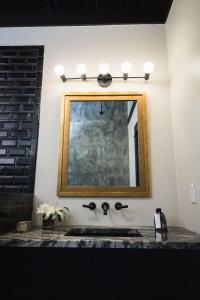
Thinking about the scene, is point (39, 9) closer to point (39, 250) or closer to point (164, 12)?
point (164, 12)

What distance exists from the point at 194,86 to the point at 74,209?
1059 millimetres

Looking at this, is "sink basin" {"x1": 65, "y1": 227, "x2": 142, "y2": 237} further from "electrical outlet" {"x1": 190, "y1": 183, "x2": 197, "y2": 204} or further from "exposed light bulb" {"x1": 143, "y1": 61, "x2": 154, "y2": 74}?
"exposed light bulb" {"x1": 143, "y1": 61, "x2": 154, "y2": 74}

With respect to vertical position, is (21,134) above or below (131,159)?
above

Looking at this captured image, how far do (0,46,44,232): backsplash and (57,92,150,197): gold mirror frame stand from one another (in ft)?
0.67

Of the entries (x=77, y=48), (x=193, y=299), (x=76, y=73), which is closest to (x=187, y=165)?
(x=193, y=299)

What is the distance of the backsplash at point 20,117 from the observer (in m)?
1.56

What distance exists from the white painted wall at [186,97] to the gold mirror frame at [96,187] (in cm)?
21

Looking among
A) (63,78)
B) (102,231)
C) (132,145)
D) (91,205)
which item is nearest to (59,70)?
(63,78)

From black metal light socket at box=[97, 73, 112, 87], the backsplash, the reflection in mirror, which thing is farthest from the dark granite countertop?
black metal light socket at box=[97, 73, 112, 87]

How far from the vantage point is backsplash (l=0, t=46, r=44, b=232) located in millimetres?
1565

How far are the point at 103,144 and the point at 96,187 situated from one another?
306 millimetres

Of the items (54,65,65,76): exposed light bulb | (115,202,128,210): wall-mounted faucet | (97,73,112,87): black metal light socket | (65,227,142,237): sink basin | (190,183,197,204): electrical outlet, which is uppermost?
(54,65,65,76): exposed light bulb

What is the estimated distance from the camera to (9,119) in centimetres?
166

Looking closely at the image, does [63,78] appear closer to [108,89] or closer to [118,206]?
[108,89]
